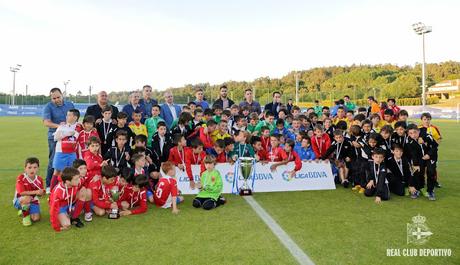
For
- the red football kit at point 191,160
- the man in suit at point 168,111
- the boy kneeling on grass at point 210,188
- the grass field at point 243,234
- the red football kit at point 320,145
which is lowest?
the grass field at point 243,234

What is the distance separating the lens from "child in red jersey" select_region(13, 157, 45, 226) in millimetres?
4707

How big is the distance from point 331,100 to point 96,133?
42.8 m

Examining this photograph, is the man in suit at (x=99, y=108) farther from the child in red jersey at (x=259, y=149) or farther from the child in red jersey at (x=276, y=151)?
the child in red jersey at (x=276, y=151)

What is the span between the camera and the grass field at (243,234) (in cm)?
360

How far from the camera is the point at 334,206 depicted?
5.53 metres

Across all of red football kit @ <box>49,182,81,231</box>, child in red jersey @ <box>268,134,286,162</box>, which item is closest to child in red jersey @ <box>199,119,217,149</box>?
child in red jersey @ <box>268,134,286,162</box>

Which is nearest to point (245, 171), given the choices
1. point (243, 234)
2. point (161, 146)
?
point (161, 146)

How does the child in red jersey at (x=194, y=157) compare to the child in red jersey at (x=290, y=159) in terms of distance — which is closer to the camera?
the child in red jersey at (x=194, y=157)

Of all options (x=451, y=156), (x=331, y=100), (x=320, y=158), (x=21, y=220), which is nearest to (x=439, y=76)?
(x=331, y=100)

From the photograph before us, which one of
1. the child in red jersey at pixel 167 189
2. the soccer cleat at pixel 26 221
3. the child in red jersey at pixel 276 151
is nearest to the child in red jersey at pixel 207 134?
the child in red jersey at pixel 276 151

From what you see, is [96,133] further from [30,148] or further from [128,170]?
[30,148]

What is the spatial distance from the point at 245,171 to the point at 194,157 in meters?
1.05

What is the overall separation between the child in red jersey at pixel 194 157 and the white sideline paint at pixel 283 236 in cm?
122

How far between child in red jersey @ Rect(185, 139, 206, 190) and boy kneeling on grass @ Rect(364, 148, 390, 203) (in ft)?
10.1
